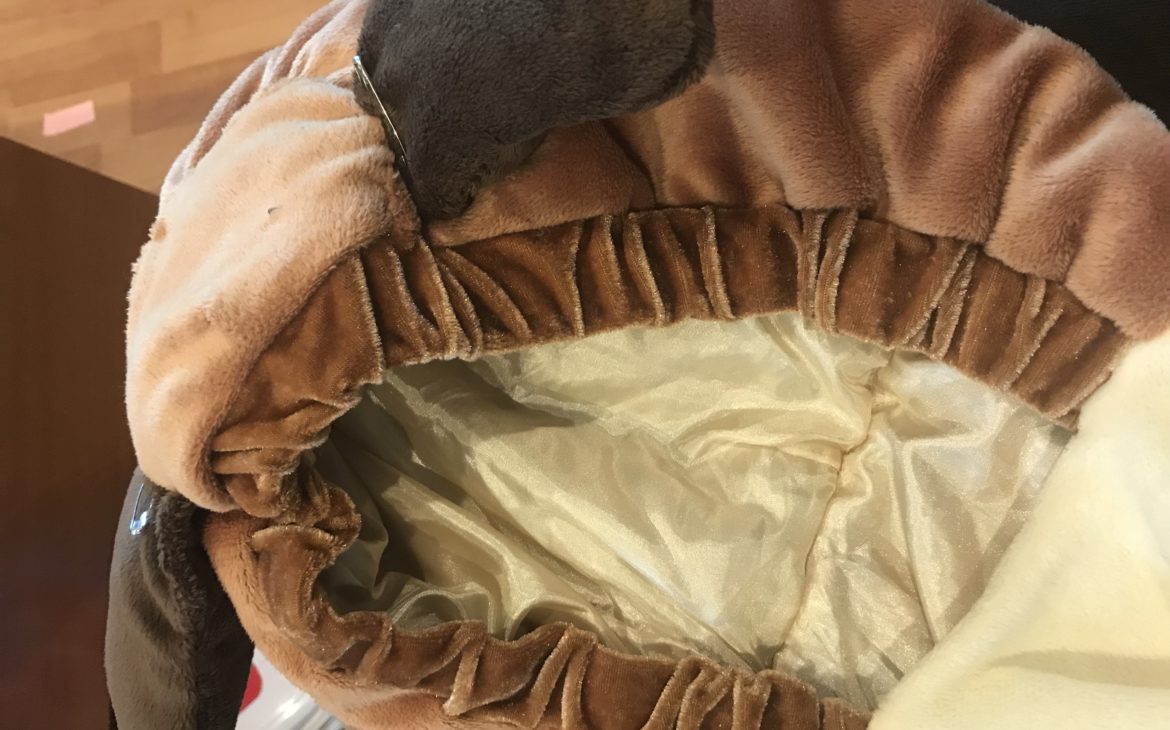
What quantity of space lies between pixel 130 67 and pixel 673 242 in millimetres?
1096

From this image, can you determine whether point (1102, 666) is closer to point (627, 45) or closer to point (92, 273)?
point (627, 45)

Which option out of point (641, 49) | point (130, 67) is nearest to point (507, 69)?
point (641, 49)

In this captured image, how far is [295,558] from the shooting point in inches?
17.1

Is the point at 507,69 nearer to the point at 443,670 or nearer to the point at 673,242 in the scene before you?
the point at 673,242

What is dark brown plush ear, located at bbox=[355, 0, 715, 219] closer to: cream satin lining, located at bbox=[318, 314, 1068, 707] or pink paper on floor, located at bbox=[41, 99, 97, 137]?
cream satin lining, located at bbox=[318, 314, 1068, 707]

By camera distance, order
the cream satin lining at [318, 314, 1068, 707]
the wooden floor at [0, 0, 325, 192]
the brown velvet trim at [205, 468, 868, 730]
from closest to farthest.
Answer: the brown velvet trim at [205, 468, 868, 730], the cream satin lining at [318, 314, 1068, 707], the wooden floor at [0, 0, 325, 192]

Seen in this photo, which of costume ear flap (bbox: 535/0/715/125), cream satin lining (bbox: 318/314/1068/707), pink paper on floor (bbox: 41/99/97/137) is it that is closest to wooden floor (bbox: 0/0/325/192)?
pink paper on floor (bbox: 41/99/97/137)

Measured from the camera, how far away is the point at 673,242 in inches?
16.5

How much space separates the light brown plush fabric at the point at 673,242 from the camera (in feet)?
1.22

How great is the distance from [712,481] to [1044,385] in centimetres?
25

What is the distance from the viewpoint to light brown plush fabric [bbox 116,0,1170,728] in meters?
0.37

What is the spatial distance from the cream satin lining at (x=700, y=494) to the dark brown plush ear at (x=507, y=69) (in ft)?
0.76

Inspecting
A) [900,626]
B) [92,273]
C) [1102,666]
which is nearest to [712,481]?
[900,626]

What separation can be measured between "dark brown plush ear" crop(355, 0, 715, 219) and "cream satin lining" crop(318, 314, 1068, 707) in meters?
0.23
